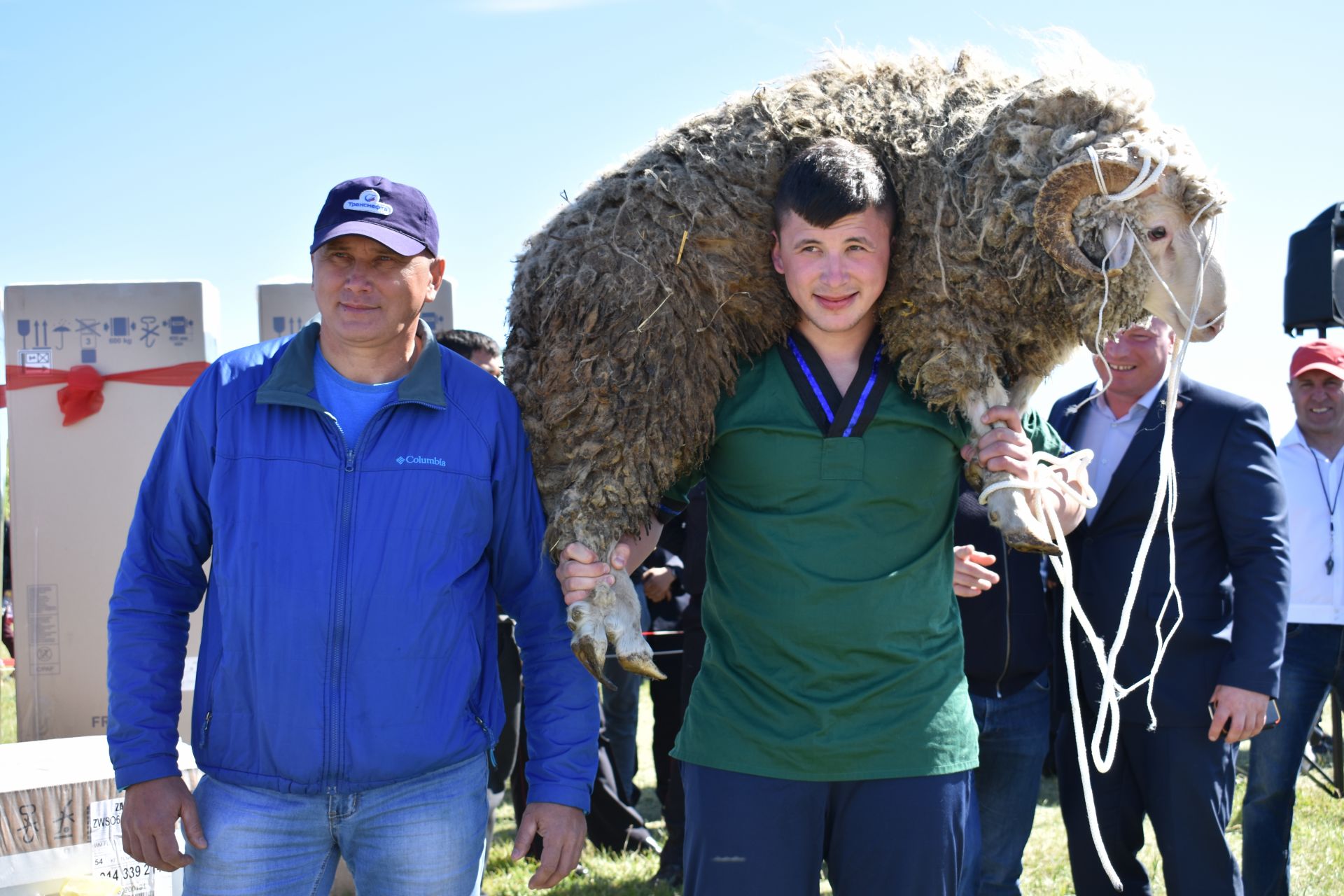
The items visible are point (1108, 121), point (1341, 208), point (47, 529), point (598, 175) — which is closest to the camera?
point (1108, 121)

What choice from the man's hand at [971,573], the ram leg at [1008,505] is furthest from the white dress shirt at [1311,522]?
the ram leg at [1008,505]

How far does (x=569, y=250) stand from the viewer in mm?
2279

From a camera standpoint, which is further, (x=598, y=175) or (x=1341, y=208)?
(x=1341, y=208)

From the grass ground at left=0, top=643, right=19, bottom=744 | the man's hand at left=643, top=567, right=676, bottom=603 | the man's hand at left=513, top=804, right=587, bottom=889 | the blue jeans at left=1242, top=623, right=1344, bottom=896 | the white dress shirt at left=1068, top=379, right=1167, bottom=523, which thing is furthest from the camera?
the grass ground at left=0, top=643, right=19, bottom=744

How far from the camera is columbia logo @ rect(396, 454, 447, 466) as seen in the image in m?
2.19

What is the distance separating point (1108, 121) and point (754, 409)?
0.96 m

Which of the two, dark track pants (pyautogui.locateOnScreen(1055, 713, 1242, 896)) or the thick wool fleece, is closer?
the thick wool fleece

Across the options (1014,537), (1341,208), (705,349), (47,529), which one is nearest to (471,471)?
(705,349)

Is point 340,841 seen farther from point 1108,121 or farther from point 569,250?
point 1108,121

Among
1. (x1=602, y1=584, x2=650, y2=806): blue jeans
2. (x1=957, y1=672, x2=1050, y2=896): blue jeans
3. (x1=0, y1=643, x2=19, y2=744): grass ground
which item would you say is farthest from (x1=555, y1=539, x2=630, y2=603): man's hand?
(x1=0, y1=643, x2=19, y2=744): grass ground

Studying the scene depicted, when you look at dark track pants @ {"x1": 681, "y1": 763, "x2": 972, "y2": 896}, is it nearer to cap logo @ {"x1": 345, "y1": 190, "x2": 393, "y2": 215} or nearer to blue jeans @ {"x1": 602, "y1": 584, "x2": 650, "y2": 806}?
cap logo @ {"x1": 345, "y1": 190, "x2": 393, "y2": 215}

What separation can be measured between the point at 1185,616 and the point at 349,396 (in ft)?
8.89

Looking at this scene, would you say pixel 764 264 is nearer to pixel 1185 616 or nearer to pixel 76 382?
pixel 1185 616

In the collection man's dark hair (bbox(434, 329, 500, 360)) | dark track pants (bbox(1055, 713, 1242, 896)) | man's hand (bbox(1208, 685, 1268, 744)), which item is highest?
man's dark hair (bbox(434, 329, 500, 360))
